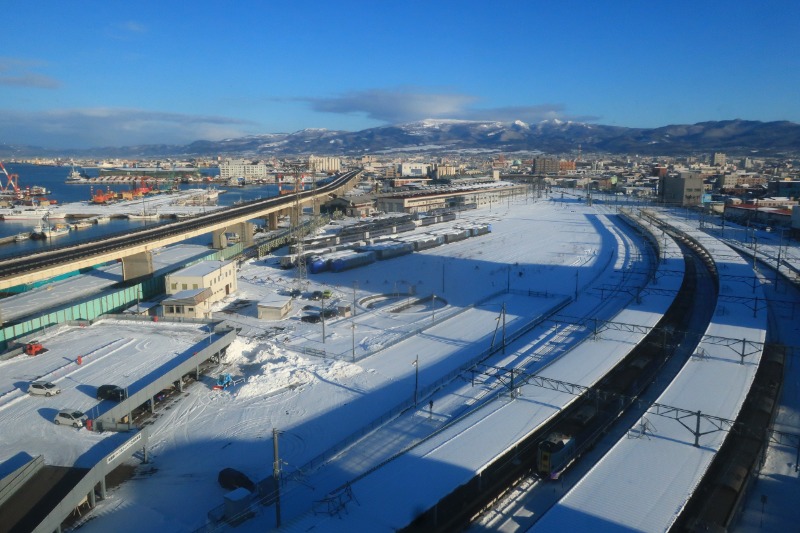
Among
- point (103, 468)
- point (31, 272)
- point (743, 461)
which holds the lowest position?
point (743, 461)

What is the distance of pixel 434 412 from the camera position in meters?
5.66

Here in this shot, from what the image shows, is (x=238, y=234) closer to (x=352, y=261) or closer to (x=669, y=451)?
(x=352, y=261)

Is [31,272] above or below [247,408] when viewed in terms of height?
above

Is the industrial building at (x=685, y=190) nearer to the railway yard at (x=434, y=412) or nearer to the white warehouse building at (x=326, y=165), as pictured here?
the railway yard at (x=434, y=412)

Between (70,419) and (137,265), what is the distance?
727 cm

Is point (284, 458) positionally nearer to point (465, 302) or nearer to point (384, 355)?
point (384, 355)

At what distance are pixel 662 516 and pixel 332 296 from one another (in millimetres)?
8243

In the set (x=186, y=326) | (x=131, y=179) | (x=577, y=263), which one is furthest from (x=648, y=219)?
(x=131, y=179)

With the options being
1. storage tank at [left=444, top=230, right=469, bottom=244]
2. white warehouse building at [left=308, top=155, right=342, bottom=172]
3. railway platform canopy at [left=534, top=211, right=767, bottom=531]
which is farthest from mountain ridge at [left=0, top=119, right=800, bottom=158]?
railway platform canopy at [left=534, top=211, right=767, bottom=531]

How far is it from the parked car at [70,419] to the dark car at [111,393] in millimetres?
480

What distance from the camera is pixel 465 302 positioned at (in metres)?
10.6

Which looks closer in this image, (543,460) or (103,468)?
(103,468)

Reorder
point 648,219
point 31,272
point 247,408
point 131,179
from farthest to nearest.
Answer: point 131,179 → point 648,219 → point 31,272 → point 247,408

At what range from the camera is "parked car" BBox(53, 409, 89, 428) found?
5.09 metres
